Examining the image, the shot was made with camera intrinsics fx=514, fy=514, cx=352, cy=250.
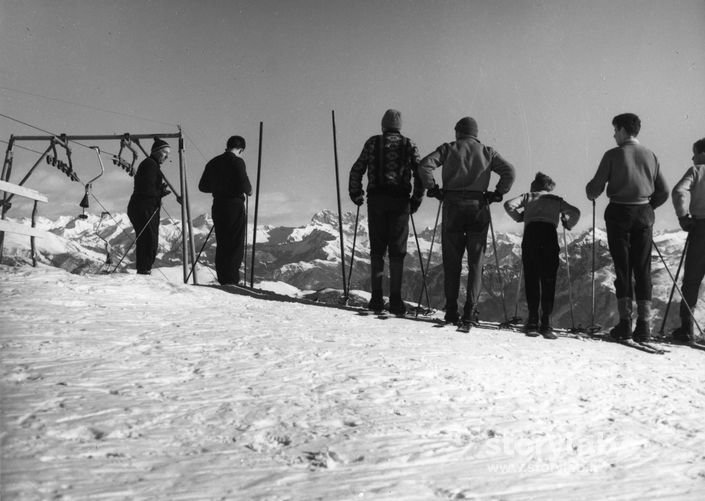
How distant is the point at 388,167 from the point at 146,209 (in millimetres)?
3774

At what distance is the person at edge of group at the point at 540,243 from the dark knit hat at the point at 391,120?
1.44 meters

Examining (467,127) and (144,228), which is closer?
(467,127)

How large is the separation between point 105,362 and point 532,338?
12.1 feet

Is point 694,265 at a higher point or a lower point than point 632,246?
lower

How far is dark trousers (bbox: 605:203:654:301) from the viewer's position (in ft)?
16.3

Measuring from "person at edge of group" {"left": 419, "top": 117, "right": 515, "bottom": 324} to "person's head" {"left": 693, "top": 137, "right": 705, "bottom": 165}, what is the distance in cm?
235

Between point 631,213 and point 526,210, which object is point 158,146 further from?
point 631,213

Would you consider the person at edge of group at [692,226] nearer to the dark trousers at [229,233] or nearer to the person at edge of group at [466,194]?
the person at edge of group at [466,194]

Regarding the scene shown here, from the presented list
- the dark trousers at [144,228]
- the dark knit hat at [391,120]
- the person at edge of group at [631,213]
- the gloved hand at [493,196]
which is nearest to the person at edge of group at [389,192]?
the dark knit hat at [391,120]

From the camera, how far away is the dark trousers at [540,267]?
5258 mm

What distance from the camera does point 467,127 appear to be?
5234 millimetres

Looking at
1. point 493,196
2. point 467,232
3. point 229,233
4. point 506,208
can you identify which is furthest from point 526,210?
point 229,233

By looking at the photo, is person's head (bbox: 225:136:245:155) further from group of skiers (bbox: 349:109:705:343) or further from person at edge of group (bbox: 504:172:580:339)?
person at edge of group (bbox: 504:172:580:339)

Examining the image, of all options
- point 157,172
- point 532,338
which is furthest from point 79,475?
point 157,172
